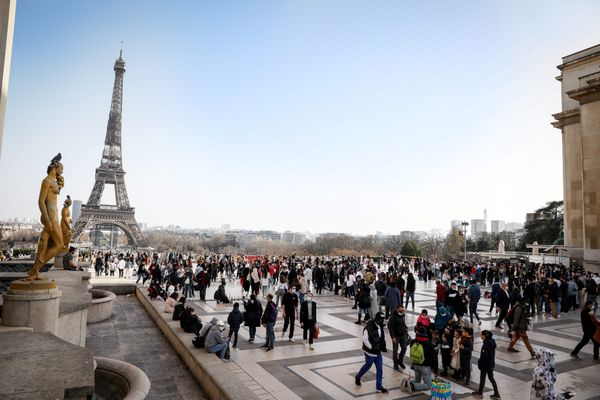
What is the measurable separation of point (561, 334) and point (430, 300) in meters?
6.68

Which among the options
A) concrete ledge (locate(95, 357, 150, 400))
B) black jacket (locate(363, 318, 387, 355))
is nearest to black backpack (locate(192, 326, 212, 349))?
concrete ledge (locate(95, 357, 150, 400))

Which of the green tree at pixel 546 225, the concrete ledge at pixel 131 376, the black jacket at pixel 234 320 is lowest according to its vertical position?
the concrete ledge at pixel 131 376

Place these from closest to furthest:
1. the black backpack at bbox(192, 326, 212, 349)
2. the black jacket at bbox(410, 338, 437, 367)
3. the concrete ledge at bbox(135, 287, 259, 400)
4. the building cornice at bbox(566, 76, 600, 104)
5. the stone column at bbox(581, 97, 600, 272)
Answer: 1. the concrete ledge at bbox(135, 287, 259, 400)
2. the black jacket at bbox(410, 338, 437, 367)
3. the black backpack at bbox(192, 326, 212, 349)
4. the stone column at bbox(581, 97, 600, 272)
5. the building cornice at bbox(566, 76, 600, 104)

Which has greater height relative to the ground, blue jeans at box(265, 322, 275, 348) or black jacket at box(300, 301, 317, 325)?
black jacket at box(300, 301, 317, 325)

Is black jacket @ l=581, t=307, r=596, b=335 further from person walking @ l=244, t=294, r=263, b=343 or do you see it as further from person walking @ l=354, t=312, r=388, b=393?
person walking @ l=244, t=294, r=263, b=343

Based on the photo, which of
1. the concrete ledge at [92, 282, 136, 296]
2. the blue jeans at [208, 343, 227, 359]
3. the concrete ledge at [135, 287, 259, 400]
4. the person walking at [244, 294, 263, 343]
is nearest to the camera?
the concrete ledge at [135, 287, 259, 400]

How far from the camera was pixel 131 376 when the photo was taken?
6.11 metres

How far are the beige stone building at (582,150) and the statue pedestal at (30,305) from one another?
28.6 meters

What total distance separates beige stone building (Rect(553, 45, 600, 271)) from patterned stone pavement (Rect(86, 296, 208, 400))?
85.6 feet

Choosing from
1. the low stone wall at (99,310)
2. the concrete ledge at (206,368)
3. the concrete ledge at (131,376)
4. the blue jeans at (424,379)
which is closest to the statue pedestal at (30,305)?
the concrete ledge at (131,376)

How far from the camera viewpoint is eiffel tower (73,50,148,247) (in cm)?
6344

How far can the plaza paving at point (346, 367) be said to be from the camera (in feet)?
22.6

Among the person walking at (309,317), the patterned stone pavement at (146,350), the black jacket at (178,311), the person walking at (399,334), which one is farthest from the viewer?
the black jacket at (178,311)

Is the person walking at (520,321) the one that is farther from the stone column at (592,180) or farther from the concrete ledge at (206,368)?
the stone column at (592,180)
